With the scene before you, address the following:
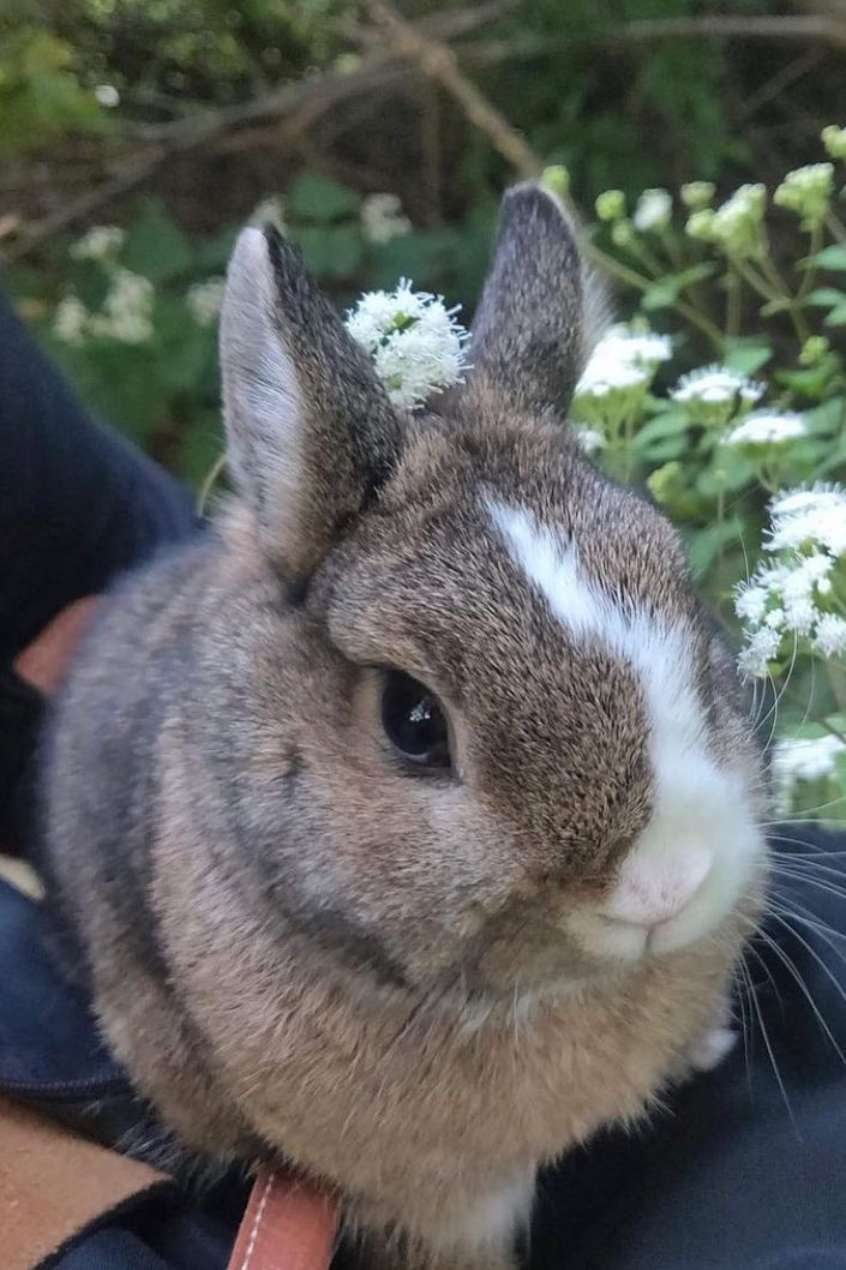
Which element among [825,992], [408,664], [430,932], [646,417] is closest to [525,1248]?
[825,992]

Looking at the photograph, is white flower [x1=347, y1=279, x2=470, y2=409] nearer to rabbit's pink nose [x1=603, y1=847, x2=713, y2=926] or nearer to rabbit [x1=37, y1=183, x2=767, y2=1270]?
rabbit [x1=37, y1=183, x2=767, y2=1270]

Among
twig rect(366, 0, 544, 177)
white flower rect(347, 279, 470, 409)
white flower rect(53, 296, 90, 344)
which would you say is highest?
twig rect(366, 0, 544, 177)

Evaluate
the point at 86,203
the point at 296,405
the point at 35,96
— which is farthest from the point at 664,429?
the point at 86,203

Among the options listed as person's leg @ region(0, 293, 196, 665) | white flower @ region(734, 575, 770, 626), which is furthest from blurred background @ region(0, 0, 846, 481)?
white flower @ region(734, 575, 770, 626)

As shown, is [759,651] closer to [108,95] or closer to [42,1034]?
[42,1034]

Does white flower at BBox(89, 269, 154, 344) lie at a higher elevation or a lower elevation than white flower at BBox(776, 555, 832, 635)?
higher

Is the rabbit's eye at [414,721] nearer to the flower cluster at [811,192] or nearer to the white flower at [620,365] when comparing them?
the white flower at [620,365]

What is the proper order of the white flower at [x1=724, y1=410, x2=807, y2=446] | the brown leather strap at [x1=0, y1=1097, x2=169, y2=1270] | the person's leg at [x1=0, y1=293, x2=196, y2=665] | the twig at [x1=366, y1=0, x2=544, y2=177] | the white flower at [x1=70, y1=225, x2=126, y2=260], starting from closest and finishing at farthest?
the brown leather strap at [x1=0, y1=1097, x2=169, y2=1270], the white flower at [x1=724, y1=410, x2=807, y2=446], the person's leg at [x1=0, y1=293, x2=196, y2=665], the twig at [x1=366, y1=0, x2=544, y2=177], the white flower at [x1=70, y1=225, x2=126, y2=260]
